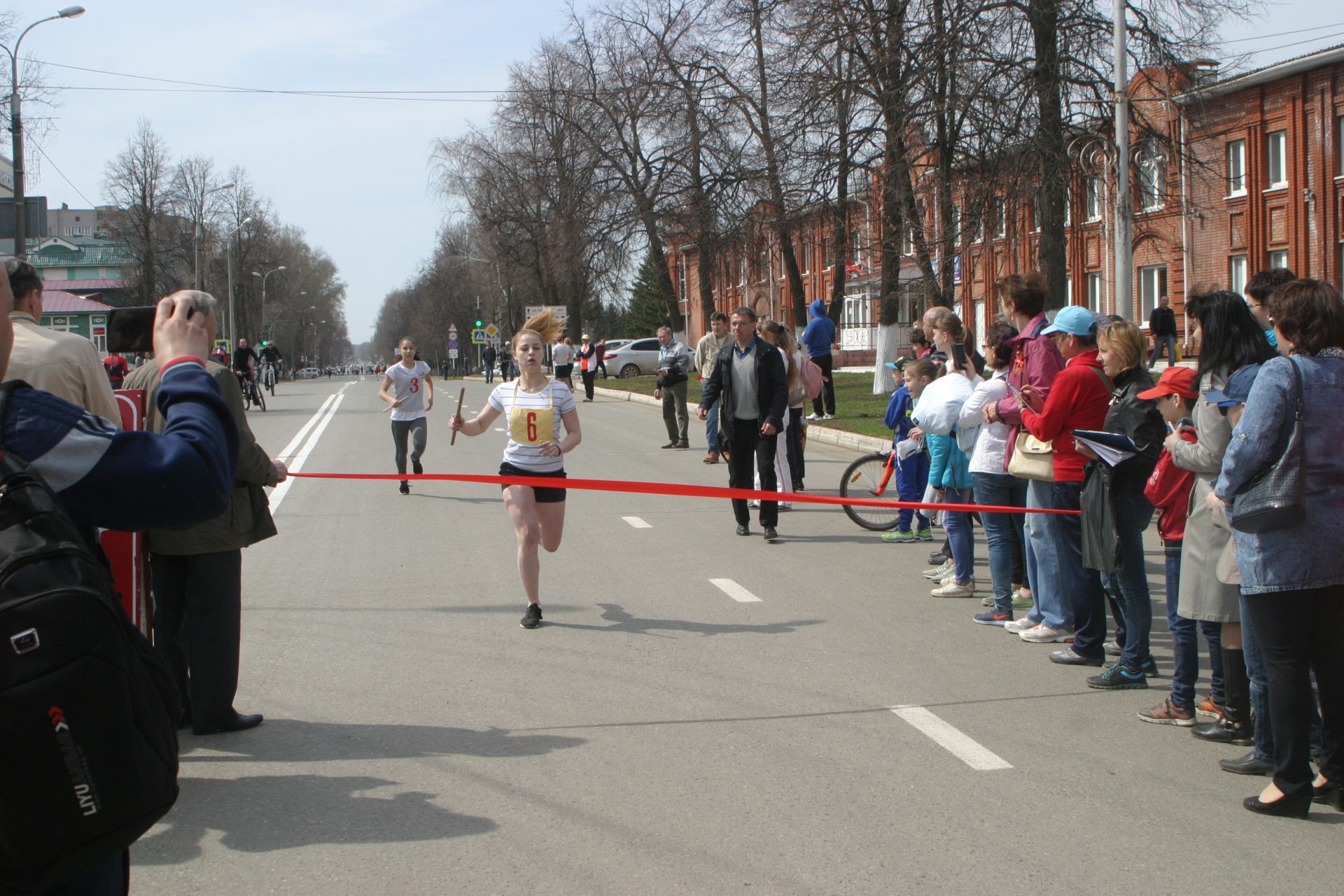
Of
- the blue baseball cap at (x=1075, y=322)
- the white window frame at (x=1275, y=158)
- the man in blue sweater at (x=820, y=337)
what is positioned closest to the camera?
the blue baseball cap at (x=1075, y=322)

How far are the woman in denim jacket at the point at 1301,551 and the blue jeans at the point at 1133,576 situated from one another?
1.56m

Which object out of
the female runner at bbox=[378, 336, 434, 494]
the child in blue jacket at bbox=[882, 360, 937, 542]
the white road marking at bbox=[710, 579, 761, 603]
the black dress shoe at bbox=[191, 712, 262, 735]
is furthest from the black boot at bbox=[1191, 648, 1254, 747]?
the female runner at bbox=[378, 336, 434, 494]

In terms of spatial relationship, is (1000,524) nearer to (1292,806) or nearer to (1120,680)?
(1120,680)

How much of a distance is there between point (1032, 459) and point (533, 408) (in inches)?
117

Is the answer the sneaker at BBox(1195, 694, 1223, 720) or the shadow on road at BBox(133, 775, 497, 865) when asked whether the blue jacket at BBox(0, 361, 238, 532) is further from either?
the sneaker at BBox(1195, 694, 1223, 720)

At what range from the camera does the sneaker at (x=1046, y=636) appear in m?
7.20

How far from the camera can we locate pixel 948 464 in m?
9.20

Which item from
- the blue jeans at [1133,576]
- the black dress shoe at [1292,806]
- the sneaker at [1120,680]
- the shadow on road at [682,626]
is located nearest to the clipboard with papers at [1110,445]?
the blue jeans at [1133,576]

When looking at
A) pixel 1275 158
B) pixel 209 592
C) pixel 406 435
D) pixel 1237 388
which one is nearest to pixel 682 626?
pixel 209 592

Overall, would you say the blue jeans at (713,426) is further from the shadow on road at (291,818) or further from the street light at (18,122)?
the street light at (18,122)

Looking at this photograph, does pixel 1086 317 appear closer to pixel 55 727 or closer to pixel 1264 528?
pixel 1264 528

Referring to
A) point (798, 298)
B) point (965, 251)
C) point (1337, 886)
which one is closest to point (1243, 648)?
point (1337, 886)

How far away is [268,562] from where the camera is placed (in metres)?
10.1

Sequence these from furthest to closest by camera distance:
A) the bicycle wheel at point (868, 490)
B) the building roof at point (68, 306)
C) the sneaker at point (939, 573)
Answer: the building roof at point (68, 306) → the bicycle wheel at point (868, 490) → the sneaker at point (939, 573)
